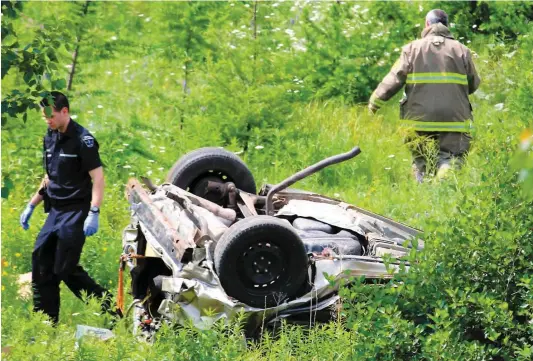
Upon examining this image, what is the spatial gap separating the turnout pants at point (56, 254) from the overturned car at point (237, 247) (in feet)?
1.76

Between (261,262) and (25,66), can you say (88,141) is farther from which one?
(25,66)

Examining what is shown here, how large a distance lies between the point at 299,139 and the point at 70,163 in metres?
4.83

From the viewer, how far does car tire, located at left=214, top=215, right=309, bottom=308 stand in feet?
23.9

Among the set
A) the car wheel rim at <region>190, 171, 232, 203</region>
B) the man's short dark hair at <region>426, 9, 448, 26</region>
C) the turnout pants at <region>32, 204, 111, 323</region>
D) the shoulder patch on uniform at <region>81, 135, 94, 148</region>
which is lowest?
the turnout pants at <region>32, 204, 111, 323</region>

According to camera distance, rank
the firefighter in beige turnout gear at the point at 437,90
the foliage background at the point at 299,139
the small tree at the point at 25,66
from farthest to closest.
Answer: the firefighter in beige turnout gear at the point at 437,90, the small tree at the point at 25,66, the foliage background at the point at 299,139

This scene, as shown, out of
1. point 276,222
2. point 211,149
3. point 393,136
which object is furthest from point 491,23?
point 276,222

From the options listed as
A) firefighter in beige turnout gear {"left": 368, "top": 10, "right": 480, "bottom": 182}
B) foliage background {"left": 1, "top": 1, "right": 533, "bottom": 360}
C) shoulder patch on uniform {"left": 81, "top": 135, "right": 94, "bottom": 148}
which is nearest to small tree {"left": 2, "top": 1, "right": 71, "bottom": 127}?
foliage background {"left": 1, "top": 1, "right": 533, "bottom": 360}

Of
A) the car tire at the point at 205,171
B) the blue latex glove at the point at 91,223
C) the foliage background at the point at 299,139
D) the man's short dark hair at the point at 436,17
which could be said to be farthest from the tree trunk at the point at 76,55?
the blue latex glove at the point at 91,223

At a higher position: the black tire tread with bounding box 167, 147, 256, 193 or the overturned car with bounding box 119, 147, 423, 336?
the black tire tread with bounding box 167, 147, 256, 193

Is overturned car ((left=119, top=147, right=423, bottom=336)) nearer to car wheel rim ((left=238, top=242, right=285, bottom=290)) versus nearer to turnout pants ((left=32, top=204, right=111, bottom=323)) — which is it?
car wheel rim ((left=238, top=242, right=285, bottom=290))

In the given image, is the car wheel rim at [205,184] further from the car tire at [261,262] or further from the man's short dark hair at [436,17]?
the man's short dark hair at [436,17]

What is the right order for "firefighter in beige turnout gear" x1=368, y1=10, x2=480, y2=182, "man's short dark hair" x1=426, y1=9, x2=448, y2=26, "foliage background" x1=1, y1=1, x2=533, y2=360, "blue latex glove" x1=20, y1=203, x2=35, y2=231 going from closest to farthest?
1. "foliage background" x1=1, y1=1, x2=533, y2=360
2. "blue latex glove" x1=20, y1=203, x2=35, y2=231
3. "firefighter in beige turnout gear" x1=368, y1=10, x2=480, y2=182
4. "man's short dark hair" x1=426, y1=9, x2=448, y2=26

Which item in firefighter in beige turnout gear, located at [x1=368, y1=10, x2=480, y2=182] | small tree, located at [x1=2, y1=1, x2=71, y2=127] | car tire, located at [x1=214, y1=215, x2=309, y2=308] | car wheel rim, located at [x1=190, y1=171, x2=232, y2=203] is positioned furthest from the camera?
firefighter in beige turnout gear, located at [x1=368, y1=10, x2=480, y2=182]

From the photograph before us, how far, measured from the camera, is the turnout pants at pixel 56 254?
8844mm
